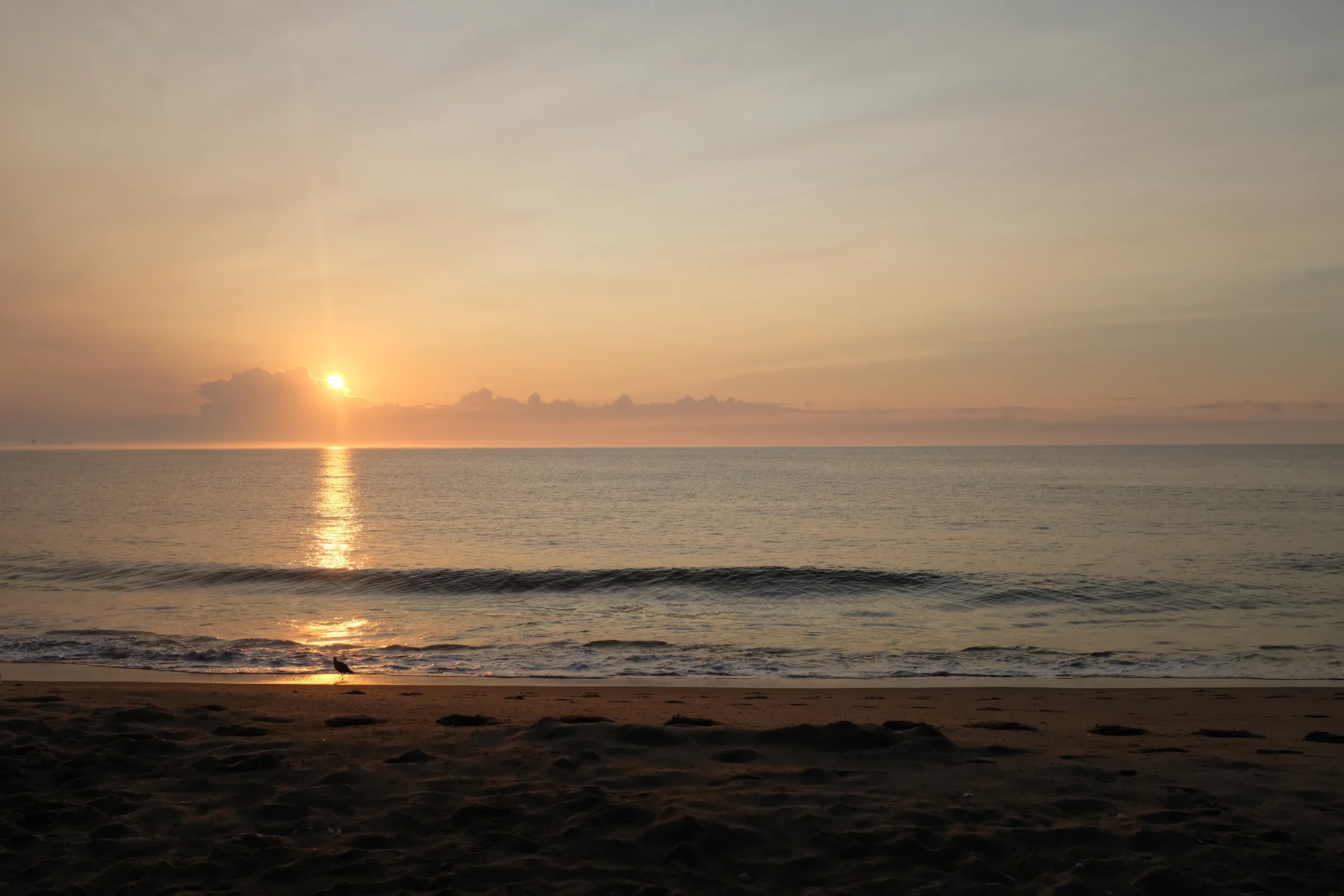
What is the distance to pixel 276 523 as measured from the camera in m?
54.1

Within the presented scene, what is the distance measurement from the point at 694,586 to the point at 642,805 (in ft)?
74.3

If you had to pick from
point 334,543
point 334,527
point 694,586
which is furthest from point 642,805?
point 334,527

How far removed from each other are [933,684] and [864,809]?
9.35 m

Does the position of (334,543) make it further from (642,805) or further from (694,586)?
(642,805)

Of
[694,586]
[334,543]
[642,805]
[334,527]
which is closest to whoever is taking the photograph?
[642,805]

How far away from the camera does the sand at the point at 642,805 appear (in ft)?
19.6

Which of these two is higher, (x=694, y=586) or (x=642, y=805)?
(x=642, y=805)

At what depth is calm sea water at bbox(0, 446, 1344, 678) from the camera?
1848cm

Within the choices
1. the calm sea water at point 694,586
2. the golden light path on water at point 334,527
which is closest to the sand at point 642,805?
the calm sea water at point 694,586

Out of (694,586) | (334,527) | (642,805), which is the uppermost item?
(642,805)

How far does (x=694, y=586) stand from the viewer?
2977cm

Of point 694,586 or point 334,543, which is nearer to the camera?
point 694,586

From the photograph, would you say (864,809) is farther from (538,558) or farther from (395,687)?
(538,558)

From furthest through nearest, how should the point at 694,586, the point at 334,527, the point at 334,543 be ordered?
the point at 334,527 → the point at 334,543 → the point at 694,586
